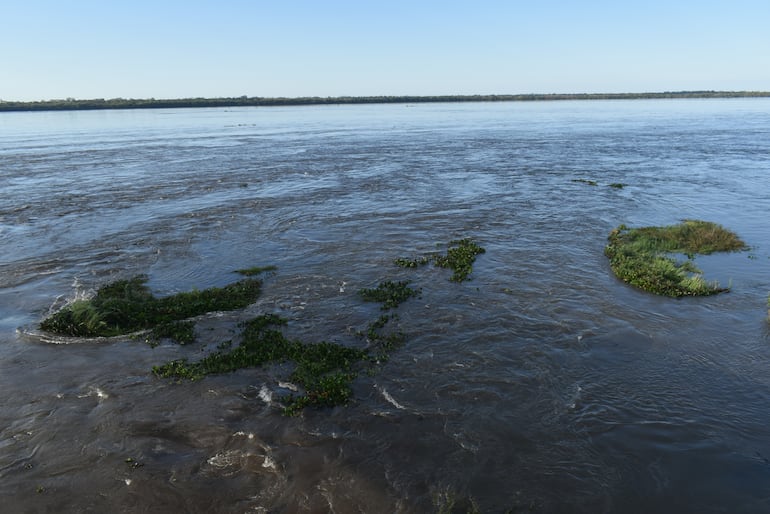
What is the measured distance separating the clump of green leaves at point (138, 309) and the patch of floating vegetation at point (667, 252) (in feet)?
47.8

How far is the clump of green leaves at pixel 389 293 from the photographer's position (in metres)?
16.9

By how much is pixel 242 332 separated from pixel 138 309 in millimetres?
4012

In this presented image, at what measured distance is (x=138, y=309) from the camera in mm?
16031

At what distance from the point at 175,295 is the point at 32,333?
431cm

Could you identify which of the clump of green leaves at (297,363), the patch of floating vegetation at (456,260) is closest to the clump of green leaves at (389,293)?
the patch of floating vegetation at (456,260)

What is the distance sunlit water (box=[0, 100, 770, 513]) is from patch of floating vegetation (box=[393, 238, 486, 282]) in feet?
1.97

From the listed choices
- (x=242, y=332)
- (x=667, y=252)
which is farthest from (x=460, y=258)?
(x=242, y=332)

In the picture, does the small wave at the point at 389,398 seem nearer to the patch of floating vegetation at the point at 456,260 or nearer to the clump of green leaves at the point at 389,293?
the clump of green leaves at the point at 389,293

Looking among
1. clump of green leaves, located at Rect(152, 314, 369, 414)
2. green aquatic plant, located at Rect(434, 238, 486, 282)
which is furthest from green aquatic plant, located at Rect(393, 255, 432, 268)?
clump of green leaves, located at Rect(152, 314, 369, 414)

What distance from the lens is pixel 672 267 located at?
18.8 m

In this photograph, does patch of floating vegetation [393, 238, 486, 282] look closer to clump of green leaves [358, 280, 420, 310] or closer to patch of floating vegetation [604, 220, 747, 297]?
clump of green leaves [358, 280, 420, 310]

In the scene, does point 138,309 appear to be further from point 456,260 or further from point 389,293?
point 456,260

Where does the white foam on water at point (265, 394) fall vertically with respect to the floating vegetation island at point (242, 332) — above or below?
below

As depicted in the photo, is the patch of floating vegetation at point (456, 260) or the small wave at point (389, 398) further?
the patch of floating vegetation at point (456, 260)
